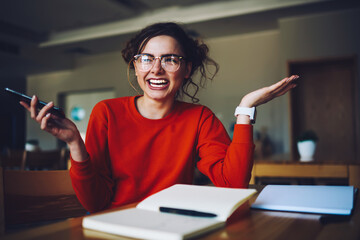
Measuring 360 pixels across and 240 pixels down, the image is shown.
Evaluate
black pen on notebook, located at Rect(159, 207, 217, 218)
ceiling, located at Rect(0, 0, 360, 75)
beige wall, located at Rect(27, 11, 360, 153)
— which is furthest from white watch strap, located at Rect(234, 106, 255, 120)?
beige wall, located at Rect(27, 11, 360, 153)

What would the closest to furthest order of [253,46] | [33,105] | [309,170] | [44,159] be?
[33,105], [309,170], [44,159], [253,46]

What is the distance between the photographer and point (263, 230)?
0.58 m

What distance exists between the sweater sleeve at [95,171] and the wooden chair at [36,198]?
0.08 metres

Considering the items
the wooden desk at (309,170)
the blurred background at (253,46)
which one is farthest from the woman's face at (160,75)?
the blurred background at (253,46)

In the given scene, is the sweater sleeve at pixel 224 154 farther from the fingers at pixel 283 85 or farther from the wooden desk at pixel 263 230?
the wooden desk at pixel 263 230

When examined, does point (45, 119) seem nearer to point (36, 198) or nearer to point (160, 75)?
point (36, 198)

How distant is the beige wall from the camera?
4.43 metres

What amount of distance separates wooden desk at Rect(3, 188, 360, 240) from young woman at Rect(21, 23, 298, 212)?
318 mm

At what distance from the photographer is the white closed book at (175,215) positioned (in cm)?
52

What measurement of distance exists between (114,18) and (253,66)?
8.01ft

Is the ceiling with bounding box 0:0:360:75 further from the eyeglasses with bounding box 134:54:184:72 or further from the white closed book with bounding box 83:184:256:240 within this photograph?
the white closed book with bounding box 83:184:256:240

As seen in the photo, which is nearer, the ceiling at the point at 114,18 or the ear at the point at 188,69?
the ear at the point at 188,69

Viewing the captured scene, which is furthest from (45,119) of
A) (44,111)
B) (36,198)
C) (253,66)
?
(253,66)

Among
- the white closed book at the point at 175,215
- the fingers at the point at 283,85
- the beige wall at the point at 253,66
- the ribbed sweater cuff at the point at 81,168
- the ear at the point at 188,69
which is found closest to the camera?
the white closed book at the point at 175,215
